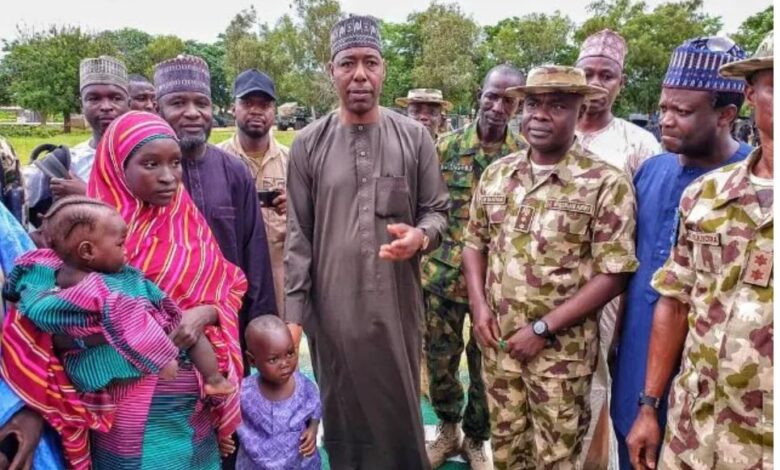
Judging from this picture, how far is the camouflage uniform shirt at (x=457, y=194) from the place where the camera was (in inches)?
142

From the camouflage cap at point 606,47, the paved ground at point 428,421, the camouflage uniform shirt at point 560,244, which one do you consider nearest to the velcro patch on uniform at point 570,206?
the camouflage uniform shirt at point 560,244

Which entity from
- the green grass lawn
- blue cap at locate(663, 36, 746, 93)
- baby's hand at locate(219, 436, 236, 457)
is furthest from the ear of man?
the green grass lawn

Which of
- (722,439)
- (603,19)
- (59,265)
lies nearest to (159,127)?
(59,265)

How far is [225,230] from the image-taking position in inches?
110

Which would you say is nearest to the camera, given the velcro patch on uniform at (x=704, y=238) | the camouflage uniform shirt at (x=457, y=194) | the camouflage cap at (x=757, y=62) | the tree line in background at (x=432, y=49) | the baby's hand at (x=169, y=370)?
the camouflage cap at (x=757, y=62)

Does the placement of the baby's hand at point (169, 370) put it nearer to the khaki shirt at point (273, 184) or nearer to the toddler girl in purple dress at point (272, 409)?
the toddler girl in purple dress at point (272, 409)

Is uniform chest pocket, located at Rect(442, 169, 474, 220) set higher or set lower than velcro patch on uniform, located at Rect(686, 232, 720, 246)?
lower

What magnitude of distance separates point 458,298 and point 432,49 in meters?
32.8

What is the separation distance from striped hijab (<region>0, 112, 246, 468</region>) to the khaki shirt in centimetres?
157

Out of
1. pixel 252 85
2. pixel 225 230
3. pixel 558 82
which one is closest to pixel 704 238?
pixel 558 82

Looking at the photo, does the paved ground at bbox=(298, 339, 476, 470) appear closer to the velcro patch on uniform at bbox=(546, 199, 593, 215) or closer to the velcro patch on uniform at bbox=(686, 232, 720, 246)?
the velcro patch on uniform at bbox=(546, 199, 593, 215)

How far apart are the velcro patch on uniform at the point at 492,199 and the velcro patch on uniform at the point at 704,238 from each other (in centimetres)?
98

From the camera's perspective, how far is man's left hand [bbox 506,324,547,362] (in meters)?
2.65

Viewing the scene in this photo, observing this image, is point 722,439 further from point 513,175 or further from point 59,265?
point 59,265
